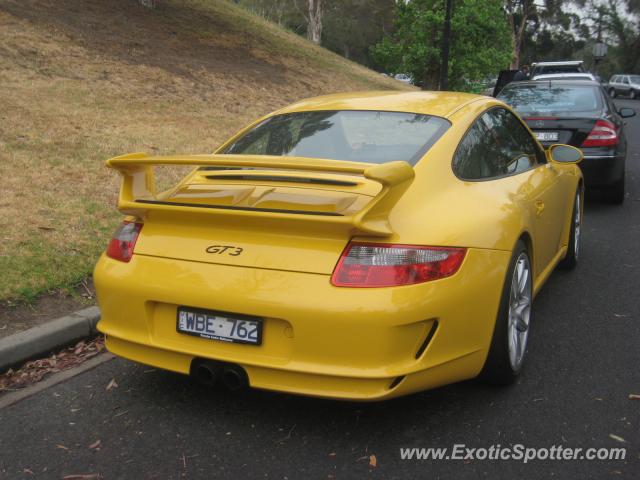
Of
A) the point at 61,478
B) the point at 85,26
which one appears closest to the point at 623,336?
the point at 61,478

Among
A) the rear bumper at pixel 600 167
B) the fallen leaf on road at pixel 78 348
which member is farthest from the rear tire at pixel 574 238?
the fallen leaf on road at pixel 78 348

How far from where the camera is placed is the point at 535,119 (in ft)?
26.0

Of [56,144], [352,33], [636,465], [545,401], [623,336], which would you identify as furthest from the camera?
[352,33]

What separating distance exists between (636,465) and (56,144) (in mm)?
7507

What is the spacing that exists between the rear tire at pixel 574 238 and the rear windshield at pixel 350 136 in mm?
2191

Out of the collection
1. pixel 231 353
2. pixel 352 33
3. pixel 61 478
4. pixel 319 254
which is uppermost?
pixel 352 33

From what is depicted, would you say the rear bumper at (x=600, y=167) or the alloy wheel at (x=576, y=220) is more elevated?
the rear bumper at (x=600, y=167)

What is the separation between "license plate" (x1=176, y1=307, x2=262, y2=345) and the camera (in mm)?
2961

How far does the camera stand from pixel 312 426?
3.21 m

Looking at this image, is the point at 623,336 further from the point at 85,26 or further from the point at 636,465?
the point at 85,26

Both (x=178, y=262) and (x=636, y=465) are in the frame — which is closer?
(x=636, y=465)

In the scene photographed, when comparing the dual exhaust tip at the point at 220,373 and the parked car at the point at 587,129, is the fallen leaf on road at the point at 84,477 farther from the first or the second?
the parked car at the point at 587,129

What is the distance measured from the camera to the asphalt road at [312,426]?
2.88 m

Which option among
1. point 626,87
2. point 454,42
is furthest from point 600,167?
point 626,87
